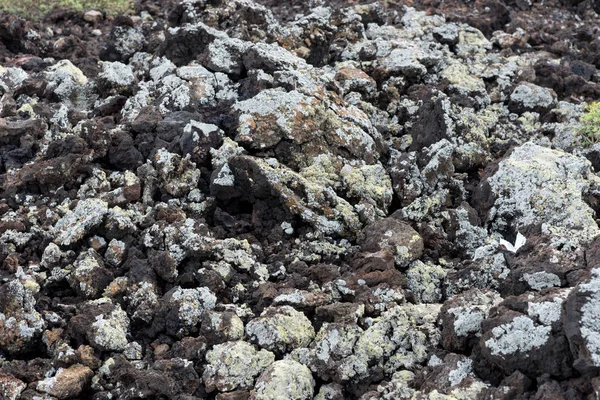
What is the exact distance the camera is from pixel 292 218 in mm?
7336

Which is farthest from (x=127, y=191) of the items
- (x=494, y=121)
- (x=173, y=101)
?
(x=494, y=121)

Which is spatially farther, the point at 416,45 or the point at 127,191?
the point at 416,45

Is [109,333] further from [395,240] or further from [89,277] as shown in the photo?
[395,240]

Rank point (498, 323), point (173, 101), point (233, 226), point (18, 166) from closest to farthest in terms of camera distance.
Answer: point (498, 323) < point (233, 226) < point (18, 166) < point (173, 101)

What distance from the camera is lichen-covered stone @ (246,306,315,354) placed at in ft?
19.2

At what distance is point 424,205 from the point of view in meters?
7.56

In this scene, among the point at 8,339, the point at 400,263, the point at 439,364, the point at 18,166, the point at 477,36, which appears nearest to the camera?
the point at 439,364

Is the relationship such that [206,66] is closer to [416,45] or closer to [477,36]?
[416,45]

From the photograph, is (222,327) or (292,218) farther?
(292,218)

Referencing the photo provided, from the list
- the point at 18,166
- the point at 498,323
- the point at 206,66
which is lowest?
the point at 18,166

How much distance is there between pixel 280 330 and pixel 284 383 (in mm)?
556

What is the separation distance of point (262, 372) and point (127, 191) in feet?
9.30

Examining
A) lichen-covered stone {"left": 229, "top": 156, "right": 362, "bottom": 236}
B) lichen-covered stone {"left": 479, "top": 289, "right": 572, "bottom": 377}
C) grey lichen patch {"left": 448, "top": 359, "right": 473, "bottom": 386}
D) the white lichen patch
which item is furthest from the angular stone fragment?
the white lichen patch

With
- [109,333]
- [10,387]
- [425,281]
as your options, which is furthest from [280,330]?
[10,387]
